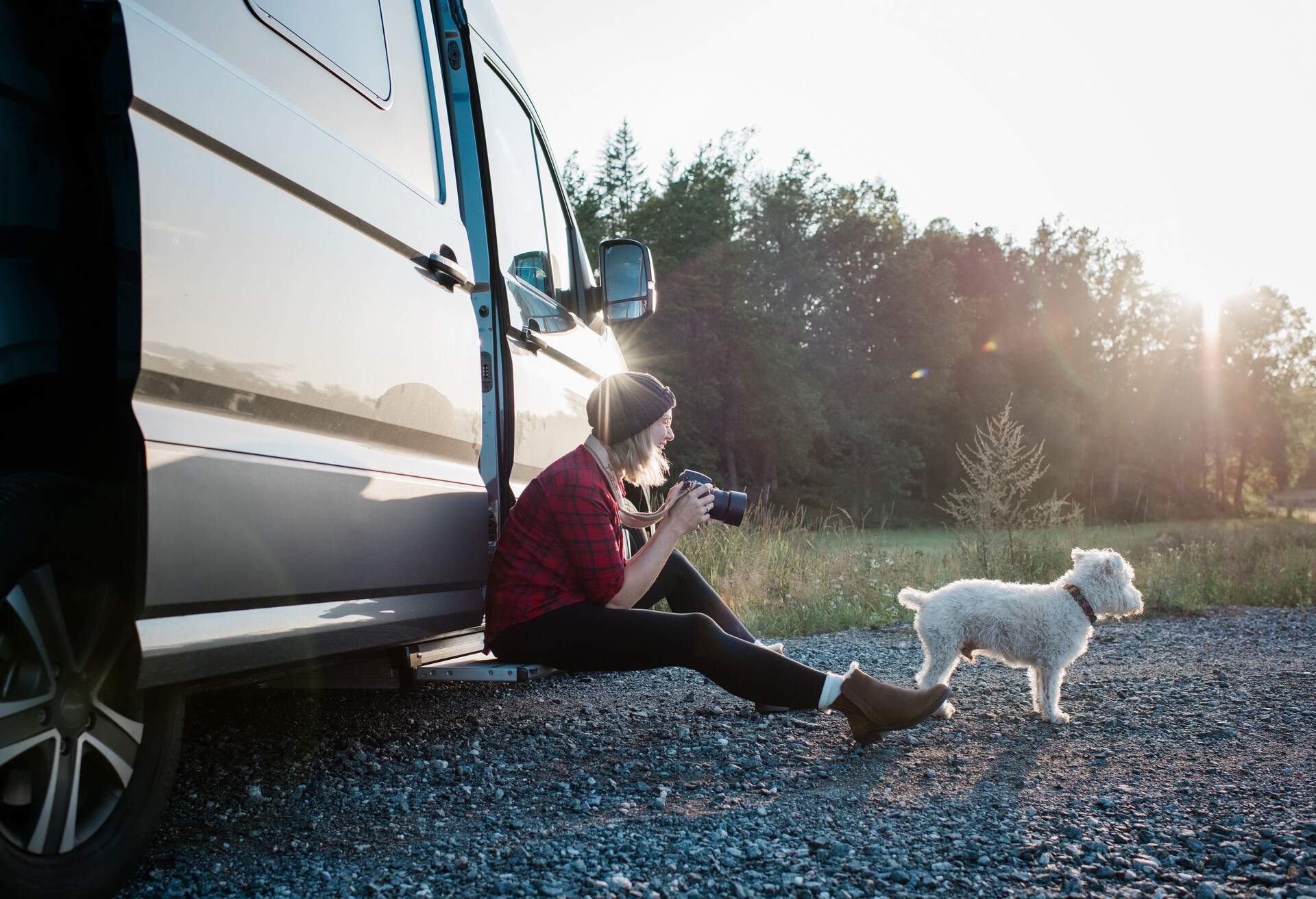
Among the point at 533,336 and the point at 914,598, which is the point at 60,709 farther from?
the point at 914,598

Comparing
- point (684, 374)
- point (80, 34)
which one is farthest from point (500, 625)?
point (684, 374)

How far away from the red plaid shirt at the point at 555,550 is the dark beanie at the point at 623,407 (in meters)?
0.19

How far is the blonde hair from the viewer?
3502 millimetres

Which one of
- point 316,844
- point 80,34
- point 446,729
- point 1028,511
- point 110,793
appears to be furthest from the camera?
point 1028,511

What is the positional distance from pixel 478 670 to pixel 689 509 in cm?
93

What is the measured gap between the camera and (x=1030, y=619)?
4.16 meters

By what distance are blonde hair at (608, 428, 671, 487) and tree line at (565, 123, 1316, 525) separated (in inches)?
872

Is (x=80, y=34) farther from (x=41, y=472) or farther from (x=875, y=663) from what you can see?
(x=875, y=663)

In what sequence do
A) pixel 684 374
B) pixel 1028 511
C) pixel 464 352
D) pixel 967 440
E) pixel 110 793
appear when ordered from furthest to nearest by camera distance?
pixel 967 440
pixel 684 374
pixel 1028 511
pixel 464 352
pixel 110 793

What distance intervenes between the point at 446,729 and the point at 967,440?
34.4 meters

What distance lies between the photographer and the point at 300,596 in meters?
2.21

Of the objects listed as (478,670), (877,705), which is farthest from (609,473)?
(877,705)

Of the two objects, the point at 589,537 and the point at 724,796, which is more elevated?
the point at 589,537

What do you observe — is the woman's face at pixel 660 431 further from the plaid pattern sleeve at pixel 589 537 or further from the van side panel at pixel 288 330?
the van side panel at pixel 288 330
